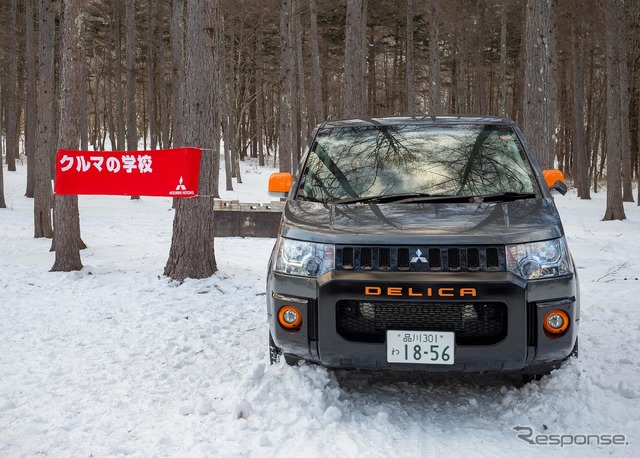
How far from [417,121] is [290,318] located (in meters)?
2.26

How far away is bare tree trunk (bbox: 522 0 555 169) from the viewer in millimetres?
10602

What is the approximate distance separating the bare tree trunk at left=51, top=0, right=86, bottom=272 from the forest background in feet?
0.07

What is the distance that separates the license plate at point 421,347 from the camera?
326cm

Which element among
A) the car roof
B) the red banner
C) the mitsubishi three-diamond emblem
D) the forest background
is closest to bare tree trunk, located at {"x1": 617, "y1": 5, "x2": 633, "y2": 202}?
the forest background

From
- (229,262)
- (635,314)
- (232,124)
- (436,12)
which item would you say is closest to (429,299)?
(635,314)

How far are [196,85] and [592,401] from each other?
6.12 meters

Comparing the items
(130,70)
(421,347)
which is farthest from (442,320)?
(130,70)

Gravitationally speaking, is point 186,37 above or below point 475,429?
above

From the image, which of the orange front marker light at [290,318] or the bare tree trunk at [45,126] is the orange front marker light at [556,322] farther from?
the bare tree trunk at [45,126]

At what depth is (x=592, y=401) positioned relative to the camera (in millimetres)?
3635

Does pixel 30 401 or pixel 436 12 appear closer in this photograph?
pixel 30 401

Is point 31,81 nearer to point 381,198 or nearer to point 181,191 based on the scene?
point 181,191

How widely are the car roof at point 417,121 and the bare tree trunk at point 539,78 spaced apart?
645 centimetres

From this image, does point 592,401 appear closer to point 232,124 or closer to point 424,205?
point 424,205
